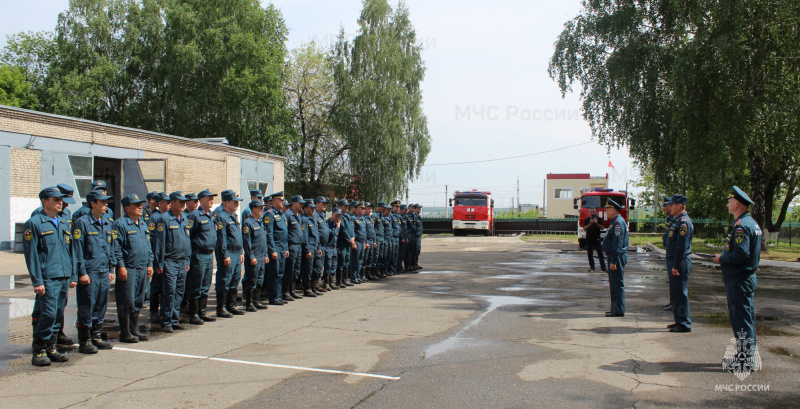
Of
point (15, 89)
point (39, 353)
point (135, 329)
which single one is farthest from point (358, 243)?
point (15, 89)

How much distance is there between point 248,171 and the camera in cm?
2516

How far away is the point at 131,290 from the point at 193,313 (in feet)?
4.91

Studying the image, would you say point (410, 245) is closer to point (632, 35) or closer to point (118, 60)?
point (632, 35)

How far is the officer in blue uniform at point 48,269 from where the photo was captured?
20.0 ft

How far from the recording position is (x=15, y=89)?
41.1 m

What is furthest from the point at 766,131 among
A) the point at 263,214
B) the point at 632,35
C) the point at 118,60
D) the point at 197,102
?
the point at 118,60

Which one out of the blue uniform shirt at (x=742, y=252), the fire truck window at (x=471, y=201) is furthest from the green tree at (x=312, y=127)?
the blue uniform shirt at (x=742, y=252)

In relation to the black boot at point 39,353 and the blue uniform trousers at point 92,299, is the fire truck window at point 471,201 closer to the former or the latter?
the blue uniform trousers at point 92,299

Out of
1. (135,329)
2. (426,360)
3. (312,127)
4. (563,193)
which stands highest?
(312,127)

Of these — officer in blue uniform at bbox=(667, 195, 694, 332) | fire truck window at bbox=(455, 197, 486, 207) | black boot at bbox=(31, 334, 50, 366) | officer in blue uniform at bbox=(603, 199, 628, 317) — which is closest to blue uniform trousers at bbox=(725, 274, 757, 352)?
officer in blue uniform at bbox=(667, 195, 694, 332)

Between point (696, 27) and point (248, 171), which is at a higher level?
point (696, 27)

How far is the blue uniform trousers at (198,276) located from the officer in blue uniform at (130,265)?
108 cm

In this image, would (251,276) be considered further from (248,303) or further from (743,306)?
(743,306)

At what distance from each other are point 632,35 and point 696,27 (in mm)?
2162
